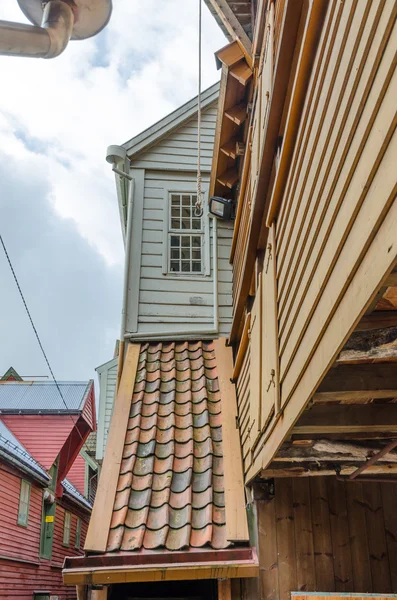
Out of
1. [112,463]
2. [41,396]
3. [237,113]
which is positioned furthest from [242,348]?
[41,396]

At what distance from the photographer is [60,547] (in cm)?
1555

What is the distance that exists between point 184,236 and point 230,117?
171 centimetres

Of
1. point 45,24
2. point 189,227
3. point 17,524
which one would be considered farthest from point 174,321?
point 17,524

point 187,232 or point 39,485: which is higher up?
point 187,232

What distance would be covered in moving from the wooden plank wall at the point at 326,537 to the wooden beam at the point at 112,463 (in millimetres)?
1188

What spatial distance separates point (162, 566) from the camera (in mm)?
3684

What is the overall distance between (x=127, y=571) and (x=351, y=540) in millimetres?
1634

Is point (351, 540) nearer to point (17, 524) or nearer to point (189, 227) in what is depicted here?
point (189, 227)

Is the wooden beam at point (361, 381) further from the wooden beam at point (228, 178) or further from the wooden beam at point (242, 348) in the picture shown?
the wooden beam at point (228, 178)

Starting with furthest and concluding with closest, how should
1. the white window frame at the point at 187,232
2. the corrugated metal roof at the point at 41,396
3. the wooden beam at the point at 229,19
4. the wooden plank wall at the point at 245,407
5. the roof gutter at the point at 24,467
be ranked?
the corrugated metal roof at the point at 41,396, the roof gutter at the point at 24,467, the white window frame at the point at 187,232, the wooden beam at the point at 229,19, the wooden plank wall at the point at 245,407

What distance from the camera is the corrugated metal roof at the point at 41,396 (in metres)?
15.6

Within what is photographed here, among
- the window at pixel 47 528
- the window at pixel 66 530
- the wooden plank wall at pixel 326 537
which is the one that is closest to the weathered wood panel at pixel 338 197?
the wooden plank wall at pixel 326 537

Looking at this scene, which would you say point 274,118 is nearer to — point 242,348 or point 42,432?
point 242,348

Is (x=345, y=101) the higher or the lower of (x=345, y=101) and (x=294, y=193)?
the lower
